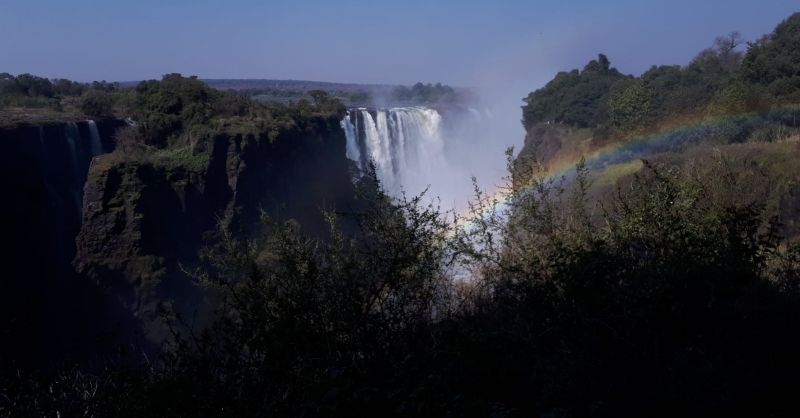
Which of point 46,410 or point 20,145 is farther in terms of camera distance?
point 20,145

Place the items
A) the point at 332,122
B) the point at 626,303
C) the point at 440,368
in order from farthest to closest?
the point at 332,122 → the point at 626,303 → the point at 440,368

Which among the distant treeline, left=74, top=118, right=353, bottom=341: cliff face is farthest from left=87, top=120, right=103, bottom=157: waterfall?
the distant treeline

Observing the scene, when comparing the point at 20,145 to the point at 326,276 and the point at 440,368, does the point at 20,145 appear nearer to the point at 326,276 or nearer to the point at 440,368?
the point at 326,276

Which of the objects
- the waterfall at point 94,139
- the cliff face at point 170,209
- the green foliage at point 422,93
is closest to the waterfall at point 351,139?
the cliff face at point 170,209

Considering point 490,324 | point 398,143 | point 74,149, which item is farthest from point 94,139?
point 490,324

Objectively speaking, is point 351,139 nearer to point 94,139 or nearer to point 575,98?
point 575,98

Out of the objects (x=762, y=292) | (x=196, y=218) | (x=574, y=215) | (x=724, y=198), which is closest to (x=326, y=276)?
(x=574, y=215)

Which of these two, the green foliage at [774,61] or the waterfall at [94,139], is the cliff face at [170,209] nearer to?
the waterfall at [94,139]

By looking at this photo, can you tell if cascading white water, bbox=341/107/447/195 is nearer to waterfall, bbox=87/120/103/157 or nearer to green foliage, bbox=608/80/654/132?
green foliage, bbox=608/80/654/132
